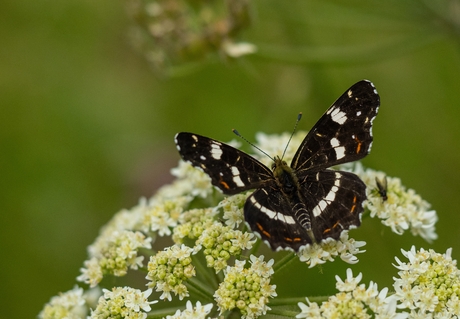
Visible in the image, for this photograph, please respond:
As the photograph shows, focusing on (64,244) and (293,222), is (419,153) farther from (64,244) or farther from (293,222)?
(64,244)

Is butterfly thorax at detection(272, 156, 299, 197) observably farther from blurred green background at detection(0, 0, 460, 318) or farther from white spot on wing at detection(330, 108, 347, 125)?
blurred green background at detection(0, 0, 460, 318)

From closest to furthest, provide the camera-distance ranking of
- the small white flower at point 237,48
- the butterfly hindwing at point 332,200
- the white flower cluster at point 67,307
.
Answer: the butterfly hindwing at point 332,200 < the white flower cluster at point 67,307 < the small white flower at point 237,48

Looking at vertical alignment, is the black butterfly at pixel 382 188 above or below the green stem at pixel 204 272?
above

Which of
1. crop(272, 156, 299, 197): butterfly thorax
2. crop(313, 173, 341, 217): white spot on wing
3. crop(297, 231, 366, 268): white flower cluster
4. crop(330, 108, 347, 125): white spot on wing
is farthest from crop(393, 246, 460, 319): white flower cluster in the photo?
crop(330, 108, 347, 125): white spot on wing

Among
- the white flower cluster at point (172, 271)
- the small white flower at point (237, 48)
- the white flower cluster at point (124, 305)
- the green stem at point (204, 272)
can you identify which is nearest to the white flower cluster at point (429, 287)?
the green stem at point (204, 272)

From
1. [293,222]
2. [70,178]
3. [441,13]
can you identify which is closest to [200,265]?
[293,222]

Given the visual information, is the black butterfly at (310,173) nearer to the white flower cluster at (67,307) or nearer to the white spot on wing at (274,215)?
the white spot on wing at (274,215)

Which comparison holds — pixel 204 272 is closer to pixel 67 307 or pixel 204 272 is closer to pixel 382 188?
pixel 67 307
